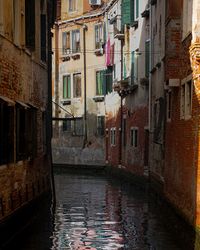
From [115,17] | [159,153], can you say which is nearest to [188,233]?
[159,153]

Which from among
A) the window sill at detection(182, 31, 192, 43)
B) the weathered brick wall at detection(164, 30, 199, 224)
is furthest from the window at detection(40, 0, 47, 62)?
the window sill at detection(182, 31, 192, 43)

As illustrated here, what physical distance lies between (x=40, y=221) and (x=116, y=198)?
6.86 m

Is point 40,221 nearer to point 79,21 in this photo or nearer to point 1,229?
point 1,229

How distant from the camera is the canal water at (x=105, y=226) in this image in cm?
1247

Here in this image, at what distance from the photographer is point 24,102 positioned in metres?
15.5

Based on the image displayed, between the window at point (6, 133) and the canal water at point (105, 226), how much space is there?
1.70 metres

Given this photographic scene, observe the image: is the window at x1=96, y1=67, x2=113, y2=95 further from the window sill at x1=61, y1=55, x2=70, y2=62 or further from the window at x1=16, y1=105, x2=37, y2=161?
the window at x1=16, y1=105, x2=37, y2=161

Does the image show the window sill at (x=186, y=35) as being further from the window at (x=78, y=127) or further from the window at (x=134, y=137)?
the window at (x=78, y=127)

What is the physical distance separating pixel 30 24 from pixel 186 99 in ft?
15.7

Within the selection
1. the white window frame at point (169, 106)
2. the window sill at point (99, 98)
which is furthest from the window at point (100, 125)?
the white window frame at point (169, 106)

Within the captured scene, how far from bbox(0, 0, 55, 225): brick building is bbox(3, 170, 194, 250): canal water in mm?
796

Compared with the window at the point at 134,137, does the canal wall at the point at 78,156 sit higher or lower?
lower

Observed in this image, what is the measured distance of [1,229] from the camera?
466 inches

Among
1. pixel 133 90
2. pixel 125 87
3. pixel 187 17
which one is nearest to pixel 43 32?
pixel 187 17
